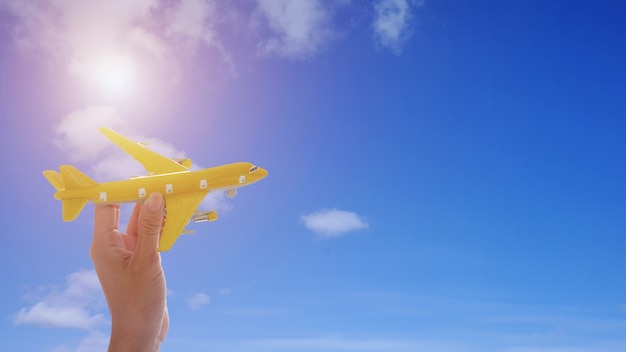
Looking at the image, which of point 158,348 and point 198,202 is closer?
point 158,348

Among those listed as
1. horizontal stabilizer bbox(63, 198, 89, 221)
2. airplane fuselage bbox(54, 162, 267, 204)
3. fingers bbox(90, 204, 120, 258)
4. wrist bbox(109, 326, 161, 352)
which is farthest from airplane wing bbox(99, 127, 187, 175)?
wrist bbox(109, 326, 161, 352)

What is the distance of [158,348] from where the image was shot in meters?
11.9

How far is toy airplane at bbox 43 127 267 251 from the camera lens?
40.1 feet

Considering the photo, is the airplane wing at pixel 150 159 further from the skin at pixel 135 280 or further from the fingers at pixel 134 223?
the skin at pixel 135 280

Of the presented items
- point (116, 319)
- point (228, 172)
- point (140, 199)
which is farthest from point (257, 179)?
point (116, 319)

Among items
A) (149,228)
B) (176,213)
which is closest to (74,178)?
(176,213)

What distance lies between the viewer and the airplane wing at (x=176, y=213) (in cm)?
1151

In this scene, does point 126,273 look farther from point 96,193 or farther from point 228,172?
point 228,172

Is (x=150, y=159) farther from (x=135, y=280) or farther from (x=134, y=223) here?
(x=135, y=280)

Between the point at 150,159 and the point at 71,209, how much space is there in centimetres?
268

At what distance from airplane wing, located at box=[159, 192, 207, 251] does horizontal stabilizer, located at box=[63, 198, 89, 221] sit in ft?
8.11

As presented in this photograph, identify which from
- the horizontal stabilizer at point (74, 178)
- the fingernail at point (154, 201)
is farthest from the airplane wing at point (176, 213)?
the horizontal stabilizer at point (74, 178)

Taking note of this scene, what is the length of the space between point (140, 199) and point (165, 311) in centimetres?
288

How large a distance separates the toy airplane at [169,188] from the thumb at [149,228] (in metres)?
0.42
